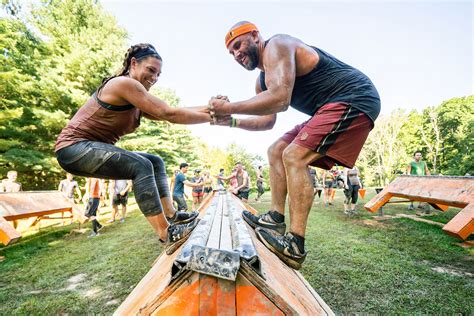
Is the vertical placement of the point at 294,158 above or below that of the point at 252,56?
below

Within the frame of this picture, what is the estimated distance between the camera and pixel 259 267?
1.06 meters

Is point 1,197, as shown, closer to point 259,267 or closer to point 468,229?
point 259,267

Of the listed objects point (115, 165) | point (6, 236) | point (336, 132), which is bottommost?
point (6, 236)

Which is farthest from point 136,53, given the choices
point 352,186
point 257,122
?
point 352,186

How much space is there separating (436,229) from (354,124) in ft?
22.7

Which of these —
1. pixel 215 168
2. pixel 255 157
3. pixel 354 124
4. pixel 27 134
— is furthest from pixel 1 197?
pixel 255 157

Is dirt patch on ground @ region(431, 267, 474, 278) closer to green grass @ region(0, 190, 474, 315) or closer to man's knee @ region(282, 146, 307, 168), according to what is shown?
green grass @ region(0, 190, 474, 315)

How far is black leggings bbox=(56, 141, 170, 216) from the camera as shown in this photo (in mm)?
2096

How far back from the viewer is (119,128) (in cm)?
238

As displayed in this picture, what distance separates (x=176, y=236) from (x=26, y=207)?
6.20 metres

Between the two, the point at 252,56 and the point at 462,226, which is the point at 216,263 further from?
the point at 462,226

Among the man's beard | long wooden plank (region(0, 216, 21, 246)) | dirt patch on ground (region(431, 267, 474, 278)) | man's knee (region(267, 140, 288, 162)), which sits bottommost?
dirt patch on ground (region(431, 267, 474, 278))

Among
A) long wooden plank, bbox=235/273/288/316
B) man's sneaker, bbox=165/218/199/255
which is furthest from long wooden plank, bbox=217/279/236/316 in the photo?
man's sneaker, bbox=165/218/199/255

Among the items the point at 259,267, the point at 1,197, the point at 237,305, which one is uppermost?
the point at 259,267
